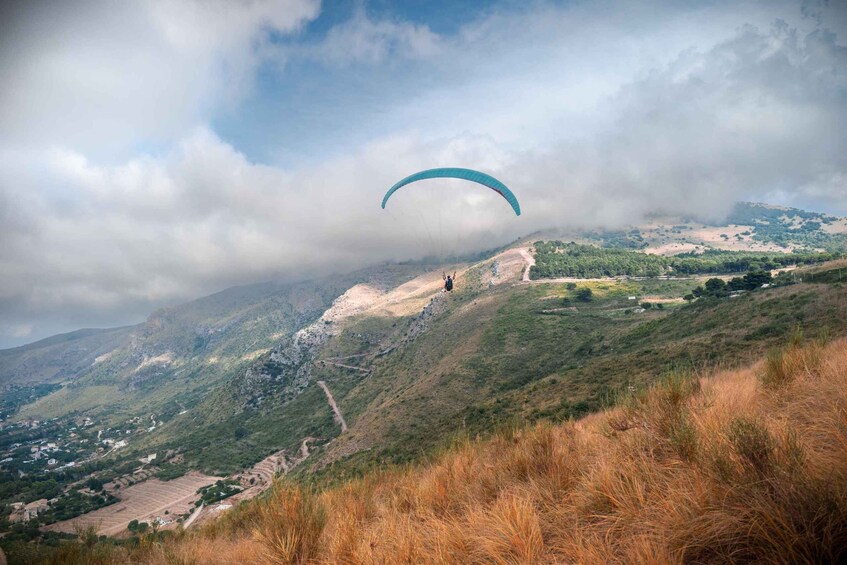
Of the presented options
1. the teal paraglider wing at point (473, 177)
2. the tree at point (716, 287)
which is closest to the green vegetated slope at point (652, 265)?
the tree at point (716, 287)

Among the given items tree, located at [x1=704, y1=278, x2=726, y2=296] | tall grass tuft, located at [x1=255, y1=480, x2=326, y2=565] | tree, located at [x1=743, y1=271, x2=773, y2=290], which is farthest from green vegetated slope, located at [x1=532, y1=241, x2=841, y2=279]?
tall grass tuft, located at [x1=255, y1=480, x2=326, y2=565]

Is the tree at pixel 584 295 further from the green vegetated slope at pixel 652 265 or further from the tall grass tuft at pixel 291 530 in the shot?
the tall grass tuft at pixel 291 530

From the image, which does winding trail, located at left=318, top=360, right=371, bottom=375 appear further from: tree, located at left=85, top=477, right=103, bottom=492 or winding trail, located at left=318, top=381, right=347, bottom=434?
tree, located at left=85, top=477, right=103, bottom=492

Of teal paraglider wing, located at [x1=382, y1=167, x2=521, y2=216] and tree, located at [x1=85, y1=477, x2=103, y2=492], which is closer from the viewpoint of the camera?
teal paraglider wing, located at [x1=382, y1=167, x2=521, y2=216]

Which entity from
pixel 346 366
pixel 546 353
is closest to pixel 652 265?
pixel 546 353

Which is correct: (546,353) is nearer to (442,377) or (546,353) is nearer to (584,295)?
(442,377)

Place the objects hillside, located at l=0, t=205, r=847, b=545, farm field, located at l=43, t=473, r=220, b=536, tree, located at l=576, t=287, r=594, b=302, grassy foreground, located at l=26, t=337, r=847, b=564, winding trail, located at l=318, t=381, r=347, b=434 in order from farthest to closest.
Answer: tree, located at l=576, t=287, r=594, b=302 < winding trail, located at l=318, t=381, r=347, b=434 < farm field, located at l=43, t=473, r=220, b=536 < hillside, located at l=0, t=205, r=847, b=545 < grassy foreground, located at l=26, t=337, r=847, b=564

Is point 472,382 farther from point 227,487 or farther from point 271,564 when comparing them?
point 227,487
